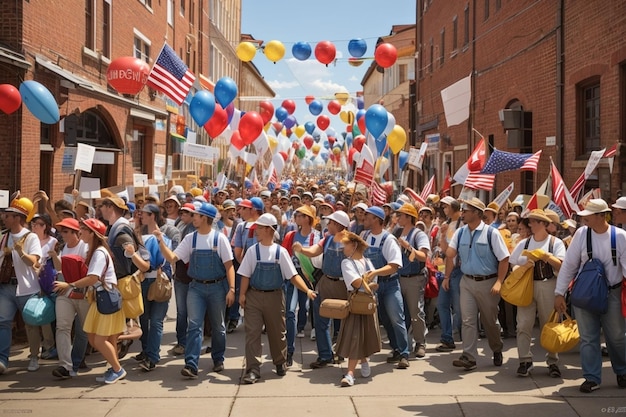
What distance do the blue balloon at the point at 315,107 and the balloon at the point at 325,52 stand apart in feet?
41.5

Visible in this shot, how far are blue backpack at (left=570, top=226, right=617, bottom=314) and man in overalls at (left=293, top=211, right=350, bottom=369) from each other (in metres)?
2.48

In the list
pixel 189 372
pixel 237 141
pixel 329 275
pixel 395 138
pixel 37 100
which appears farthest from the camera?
pixel 395 138

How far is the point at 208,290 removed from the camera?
7.58 metres

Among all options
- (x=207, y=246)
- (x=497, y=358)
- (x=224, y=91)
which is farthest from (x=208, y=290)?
(x=224, y=91)

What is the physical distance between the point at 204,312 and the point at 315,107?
27666 mm

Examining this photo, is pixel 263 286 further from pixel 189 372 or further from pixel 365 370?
pixel 365 370

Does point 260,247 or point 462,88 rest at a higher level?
point 462,88

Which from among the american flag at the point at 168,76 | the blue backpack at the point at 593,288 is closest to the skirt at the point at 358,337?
the blue backpack at the point at 593,288

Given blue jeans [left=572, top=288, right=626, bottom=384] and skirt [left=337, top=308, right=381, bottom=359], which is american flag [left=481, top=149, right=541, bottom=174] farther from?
skirt [left=337, top=308, right=381, bottom=359]

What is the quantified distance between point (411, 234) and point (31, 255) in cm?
438

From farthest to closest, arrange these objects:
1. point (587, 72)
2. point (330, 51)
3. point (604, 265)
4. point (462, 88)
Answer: point (330, 51), point (462, 88), point (587, 72), point (604, 265)

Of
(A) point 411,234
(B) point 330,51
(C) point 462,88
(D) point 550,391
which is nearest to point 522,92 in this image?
(C) point 462,88

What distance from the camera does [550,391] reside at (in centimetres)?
682

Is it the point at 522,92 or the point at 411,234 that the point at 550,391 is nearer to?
the point at 411,234
